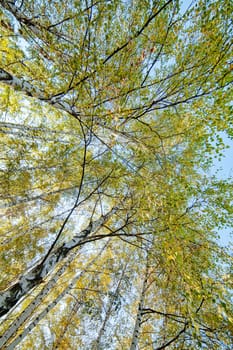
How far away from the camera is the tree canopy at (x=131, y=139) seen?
229cm

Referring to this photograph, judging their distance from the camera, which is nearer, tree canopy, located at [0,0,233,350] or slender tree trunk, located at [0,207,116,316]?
slender tree trunk, located at [0,207,116,316]

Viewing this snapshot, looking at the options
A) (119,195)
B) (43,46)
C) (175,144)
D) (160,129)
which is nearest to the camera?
(43,46)

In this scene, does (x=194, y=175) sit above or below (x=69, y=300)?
above

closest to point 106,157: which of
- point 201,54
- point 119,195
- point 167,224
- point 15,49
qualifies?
point 119,195

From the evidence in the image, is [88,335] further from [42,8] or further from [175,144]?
[42,8]

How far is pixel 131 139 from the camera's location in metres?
3.29

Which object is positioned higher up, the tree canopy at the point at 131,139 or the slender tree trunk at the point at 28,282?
the tree canopy at the point at 131,139

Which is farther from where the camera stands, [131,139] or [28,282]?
[131,139]

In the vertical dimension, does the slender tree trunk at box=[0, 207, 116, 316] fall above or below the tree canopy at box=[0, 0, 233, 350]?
below

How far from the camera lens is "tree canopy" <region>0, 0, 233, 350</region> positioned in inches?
90.0

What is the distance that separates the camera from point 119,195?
3459 millimetres

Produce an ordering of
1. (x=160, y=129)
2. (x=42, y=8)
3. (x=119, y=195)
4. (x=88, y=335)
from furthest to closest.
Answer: (x=88, y=335) < (x=160, y=129) < (x=119, y=195) < (x=42, y=8)

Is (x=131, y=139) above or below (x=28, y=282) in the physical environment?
above

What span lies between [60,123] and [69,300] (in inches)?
239
